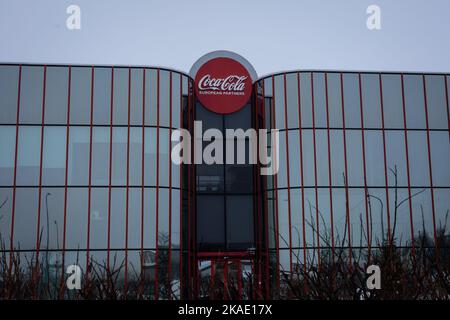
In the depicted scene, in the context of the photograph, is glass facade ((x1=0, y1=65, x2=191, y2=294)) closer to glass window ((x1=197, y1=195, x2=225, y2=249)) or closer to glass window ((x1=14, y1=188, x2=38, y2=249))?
glass window ((x1=14, y1=188, x2=38, y2=249))

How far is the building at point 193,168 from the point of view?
22.0 meters

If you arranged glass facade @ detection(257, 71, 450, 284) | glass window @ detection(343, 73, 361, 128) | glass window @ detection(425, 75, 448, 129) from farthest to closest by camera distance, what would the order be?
glass window @ detection(425, 75, 448, 129) → glass window @ detection(343, 73, 361, 128) → glass facade @ detection(257, 71, 450, 284)

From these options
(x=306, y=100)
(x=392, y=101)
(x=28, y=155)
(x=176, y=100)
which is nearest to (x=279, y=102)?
(x=306, y=100)

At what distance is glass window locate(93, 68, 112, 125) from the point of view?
2281 cm

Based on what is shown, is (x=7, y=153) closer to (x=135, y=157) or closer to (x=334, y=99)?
(x=135, y=157)

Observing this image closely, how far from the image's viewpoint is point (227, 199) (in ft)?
80.1

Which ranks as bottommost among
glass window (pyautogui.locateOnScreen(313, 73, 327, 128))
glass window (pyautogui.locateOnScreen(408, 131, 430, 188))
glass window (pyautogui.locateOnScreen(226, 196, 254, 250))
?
glass window (pyautogui.locateOnScreen(226, 196, 254, 250))

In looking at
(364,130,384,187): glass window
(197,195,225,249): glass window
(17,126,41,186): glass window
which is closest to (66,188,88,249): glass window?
(17,126,41,186): glass window

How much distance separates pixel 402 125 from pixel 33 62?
51.2 feet

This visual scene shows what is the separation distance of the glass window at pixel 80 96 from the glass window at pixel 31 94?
1285mm

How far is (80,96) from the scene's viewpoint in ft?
75.0

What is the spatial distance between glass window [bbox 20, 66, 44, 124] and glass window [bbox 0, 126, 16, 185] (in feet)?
2.28

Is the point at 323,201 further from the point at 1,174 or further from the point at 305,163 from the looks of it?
the point at 1,174
